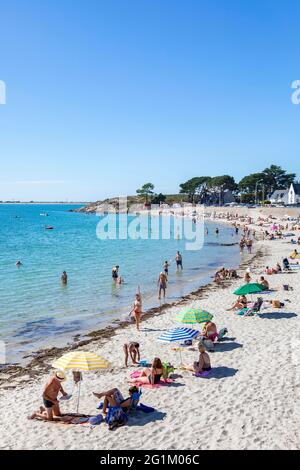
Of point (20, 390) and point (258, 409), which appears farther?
point (20, 390)

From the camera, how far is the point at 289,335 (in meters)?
13.5

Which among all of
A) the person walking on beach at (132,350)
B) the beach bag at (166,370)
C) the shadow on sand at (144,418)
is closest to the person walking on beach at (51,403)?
the shadow on sand at (144,418)

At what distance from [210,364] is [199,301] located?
369 inches

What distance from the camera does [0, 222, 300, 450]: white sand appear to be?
7.63 metres

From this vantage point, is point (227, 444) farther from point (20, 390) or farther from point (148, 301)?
point (148, 301)

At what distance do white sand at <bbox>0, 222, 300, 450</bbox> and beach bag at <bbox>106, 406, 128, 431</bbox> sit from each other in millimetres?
139

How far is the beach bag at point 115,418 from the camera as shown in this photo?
26.9 ft

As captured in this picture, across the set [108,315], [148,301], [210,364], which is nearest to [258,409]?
[210,364]

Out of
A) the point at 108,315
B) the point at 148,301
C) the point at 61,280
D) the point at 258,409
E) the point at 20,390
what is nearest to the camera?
the point at 258,409

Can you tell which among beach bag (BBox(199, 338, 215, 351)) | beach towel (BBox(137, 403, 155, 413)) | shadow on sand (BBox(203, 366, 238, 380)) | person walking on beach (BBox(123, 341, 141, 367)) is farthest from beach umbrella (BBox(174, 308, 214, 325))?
beach towel (BBox(137, 403, 155, 413))

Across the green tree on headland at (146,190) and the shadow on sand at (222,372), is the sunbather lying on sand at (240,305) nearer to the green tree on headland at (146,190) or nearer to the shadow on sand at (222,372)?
the shadow on sand at (222,372)

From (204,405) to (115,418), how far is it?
196 centimetres

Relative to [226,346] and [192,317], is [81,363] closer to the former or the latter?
[192,317]

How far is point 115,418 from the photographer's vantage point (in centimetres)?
823
